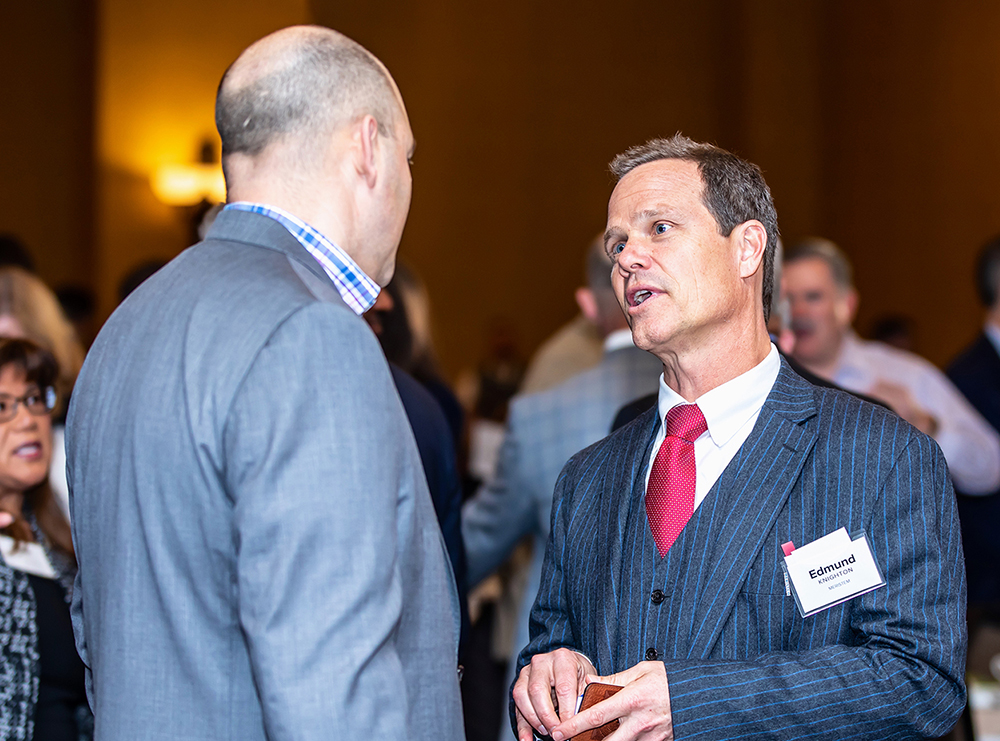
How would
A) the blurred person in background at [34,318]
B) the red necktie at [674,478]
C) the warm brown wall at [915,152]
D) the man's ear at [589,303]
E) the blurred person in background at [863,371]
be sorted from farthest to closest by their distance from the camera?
the warm brown wall at [915,152] < the blurred person in background at [863,371] < the blurred person in background at [34,318] < the man's ear at [589,303] < the red necktie at [674,478]

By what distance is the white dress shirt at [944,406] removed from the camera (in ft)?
11.5

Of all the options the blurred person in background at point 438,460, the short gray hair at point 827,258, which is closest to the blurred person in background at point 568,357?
the short gray hair at point 827,258

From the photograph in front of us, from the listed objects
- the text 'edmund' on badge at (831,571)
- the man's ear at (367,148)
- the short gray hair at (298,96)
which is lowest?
the text 'edmund' on badge at (831,571)

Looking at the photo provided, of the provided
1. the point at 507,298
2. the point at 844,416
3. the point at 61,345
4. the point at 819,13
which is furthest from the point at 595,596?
the point at 819,13

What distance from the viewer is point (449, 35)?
9.21 metres

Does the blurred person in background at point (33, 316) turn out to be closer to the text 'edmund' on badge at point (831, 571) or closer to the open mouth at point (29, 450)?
the open mouth at point (29, 450)

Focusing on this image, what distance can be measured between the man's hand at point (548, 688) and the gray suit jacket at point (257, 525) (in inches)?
6.5

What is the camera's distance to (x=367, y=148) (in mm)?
1404

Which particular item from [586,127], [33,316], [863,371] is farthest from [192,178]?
[863,371]

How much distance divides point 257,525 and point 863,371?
10.3 feet

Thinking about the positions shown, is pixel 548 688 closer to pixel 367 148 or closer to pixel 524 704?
pixel 524 704

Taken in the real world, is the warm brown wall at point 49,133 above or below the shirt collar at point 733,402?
above

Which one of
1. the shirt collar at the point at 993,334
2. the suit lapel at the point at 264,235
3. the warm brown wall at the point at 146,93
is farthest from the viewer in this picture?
the warm brown wall at the point at 146,93

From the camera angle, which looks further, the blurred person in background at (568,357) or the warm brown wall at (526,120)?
the warm brown wall at (526,120)
